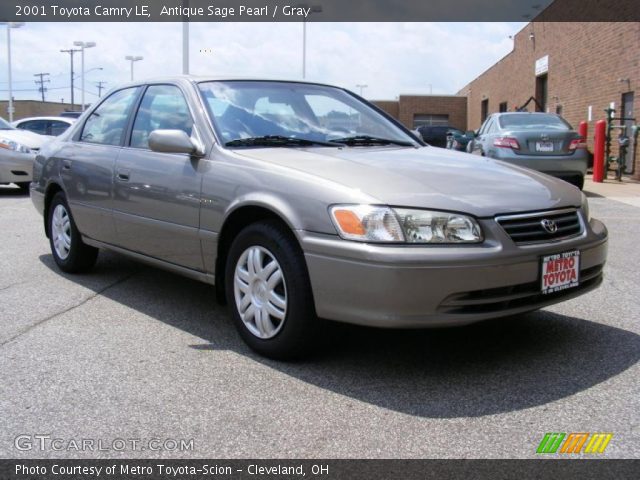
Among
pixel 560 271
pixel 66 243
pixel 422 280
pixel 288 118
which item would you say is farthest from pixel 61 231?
pixel 560 271

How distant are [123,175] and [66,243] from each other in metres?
1.33

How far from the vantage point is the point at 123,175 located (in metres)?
4.86

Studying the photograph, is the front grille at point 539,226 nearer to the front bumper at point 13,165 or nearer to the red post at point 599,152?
the front bumper at point 13,165

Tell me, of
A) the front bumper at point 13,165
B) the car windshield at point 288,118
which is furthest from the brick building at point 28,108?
the car windshield at point 288,118

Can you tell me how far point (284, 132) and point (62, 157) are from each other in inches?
91.3

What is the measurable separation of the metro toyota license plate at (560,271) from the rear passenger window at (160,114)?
90.4 inches

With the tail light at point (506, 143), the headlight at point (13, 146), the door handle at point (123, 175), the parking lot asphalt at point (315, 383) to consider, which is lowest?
the parking lot asphalt at point (315, 383)

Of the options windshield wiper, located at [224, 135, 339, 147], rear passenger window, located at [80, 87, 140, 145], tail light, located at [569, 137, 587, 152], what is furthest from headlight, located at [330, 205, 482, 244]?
tail light, located at [569, 137, 587, 152]

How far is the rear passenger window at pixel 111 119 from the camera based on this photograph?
5.21 meters

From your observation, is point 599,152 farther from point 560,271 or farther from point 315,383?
point 315,383

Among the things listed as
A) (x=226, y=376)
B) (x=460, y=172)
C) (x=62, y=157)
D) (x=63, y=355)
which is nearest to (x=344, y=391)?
(x=226, y=376)

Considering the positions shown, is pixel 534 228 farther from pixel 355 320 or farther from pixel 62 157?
pixel 62 157

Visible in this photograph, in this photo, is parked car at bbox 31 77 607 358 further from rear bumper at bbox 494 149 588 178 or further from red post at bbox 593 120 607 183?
red post at bbox 593 120 607 183

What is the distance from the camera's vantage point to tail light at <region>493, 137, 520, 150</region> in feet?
37.8
